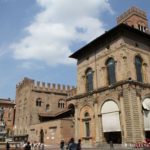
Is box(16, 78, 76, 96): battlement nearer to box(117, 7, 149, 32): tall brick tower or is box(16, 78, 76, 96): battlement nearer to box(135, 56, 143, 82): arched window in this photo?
box(117, 7, 149, 32): tall brick tower

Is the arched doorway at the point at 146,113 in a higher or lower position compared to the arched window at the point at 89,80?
lower

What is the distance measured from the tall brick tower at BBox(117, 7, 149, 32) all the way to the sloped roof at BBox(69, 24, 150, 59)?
75.7ft

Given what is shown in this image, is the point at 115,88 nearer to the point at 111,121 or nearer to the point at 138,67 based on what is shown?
the point at 111,121

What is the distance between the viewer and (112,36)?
28078mm

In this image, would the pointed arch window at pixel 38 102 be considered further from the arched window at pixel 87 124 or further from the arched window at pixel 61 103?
the arched window at pixel 87 124

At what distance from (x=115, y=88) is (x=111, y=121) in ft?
11.1

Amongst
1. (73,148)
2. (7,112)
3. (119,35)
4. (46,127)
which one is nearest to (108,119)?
(119,35)

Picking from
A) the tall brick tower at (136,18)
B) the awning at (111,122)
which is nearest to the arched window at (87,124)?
A: the awning at (111,122)

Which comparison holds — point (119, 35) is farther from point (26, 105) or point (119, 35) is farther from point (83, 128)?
point (26, 105)

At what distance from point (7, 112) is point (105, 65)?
132ft

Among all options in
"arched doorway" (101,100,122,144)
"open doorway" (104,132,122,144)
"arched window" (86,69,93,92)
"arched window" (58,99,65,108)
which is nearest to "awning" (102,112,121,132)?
"arched doorway" (101,100,122,144)

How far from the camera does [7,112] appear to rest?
2445 inches

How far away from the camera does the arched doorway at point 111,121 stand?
2555cm

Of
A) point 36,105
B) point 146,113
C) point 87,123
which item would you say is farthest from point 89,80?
point 36,105
